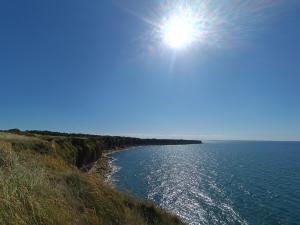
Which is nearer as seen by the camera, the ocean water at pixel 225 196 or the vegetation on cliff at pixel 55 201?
the vegetation on cliff at pixel 55 201

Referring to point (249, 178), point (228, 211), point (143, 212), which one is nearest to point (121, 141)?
point (249, 178)

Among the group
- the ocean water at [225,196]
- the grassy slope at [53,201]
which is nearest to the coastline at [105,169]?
the ocean water at [225,196]

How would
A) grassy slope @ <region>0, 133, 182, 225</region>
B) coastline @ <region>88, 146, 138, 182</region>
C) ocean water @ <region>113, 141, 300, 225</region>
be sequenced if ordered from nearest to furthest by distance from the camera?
grassy slope @ <region>0, 133, 182, 225</region>, ocean water @ <region>113, 141, 300, 225</region>, coastline @ <region>88, 146, 138, 182</region>

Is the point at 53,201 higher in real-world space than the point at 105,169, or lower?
higher

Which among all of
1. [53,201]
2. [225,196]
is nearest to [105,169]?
[225,196]

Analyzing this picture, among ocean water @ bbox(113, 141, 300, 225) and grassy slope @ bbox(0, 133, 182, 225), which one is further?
ocean water @ bbox(113, 141, 300, 225)

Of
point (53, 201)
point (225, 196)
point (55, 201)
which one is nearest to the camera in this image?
point (53, 201)

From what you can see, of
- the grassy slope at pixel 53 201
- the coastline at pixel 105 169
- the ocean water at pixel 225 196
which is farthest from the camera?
the coastline at pixel 105 169

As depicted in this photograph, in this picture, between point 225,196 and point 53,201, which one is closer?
point 53,201

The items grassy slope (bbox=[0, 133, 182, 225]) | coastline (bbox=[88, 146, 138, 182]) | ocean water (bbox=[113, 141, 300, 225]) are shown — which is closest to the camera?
grassy slope (bbox=[0, 133, 182, 225])

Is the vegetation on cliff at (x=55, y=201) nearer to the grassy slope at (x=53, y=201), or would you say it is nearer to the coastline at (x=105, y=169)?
the grassy slope at (x=53, y=201)

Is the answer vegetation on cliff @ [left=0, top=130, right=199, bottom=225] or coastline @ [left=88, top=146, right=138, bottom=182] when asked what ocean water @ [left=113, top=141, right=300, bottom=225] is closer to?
coastline @ [left=88, top=146, right=138, bottom=182]

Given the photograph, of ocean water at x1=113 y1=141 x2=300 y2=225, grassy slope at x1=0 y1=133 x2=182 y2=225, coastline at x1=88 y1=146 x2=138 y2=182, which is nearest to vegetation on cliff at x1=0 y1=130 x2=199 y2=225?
grassy slope at x1=0 y1=133 x2=182 y2=225

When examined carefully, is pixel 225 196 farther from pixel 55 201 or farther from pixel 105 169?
pixel 55 201
